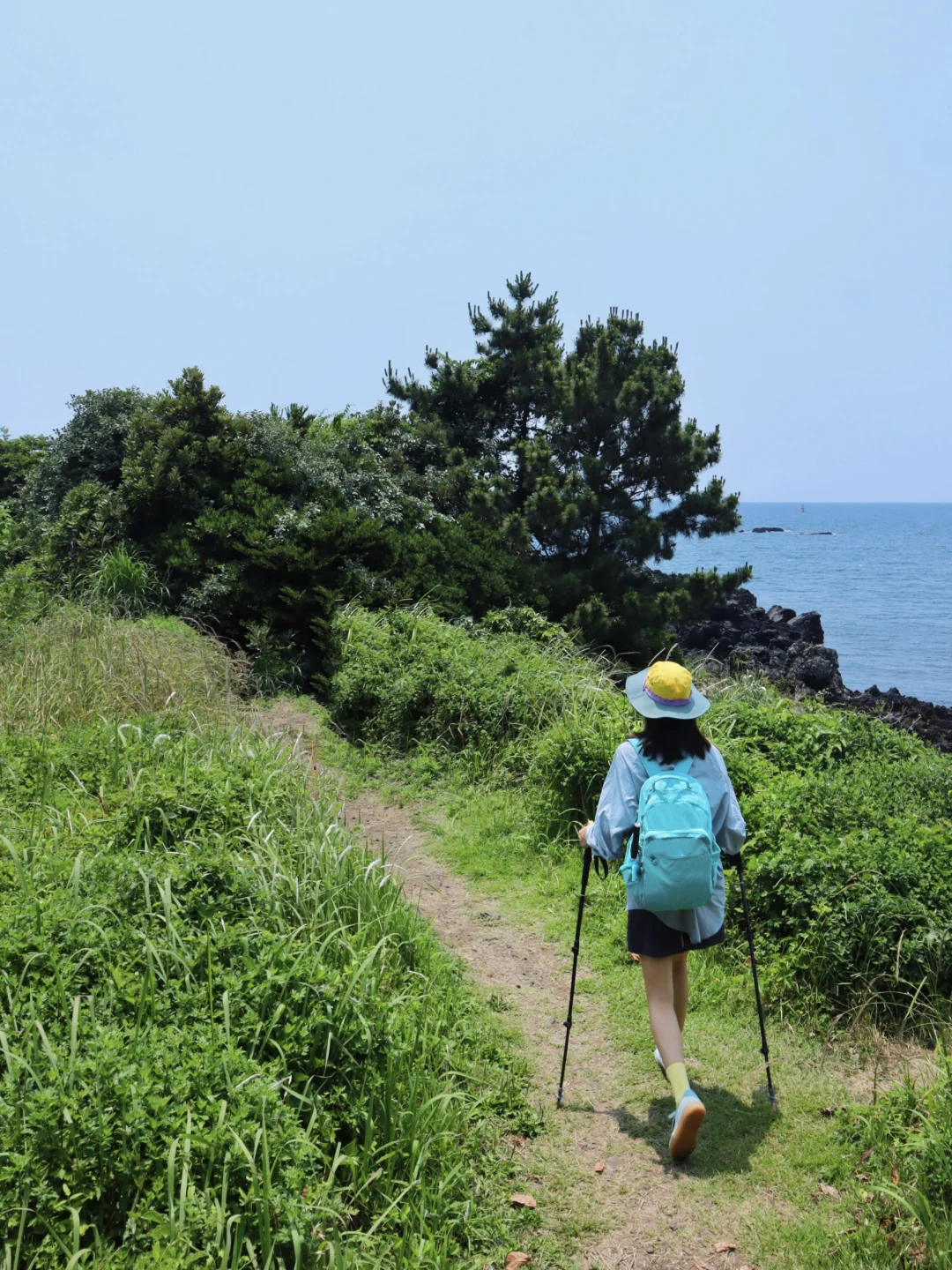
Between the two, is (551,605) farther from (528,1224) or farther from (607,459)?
(528,1224)

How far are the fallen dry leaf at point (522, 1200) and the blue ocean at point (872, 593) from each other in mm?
16368

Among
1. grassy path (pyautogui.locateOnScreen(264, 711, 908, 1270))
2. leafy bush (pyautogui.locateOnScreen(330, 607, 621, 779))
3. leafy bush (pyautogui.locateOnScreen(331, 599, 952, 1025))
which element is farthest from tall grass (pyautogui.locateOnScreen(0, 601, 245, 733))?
grassy path (pyautogui.locateOnScreen(264, 711, 908, 1270))

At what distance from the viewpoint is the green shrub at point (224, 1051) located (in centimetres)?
274

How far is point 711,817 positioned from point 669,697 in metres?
0.50

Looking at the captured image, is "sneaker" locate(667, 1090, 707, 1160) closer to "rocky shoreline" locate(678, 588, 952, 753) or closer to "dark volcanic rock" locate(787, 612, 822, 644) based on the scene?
"rocky shoreline" locate(678, 588, 952, 753)

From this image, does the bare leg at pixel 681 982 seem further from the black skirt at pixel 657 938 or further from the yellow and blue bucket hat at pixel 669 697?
the yellow and blue bucket hat at pixel 669 697

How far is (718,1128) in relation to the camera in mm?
3973

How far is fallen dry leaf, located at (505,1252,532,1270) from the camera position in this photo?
3.22m

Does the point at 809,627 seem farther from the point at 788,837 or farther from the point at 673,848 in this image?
the point at 673,848

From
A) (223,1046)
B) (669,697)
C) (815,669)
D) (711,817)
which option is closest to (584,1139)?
(711,817)

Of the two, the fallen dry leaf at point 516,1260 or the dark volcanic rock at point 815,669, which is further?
the dark volcanic rock at point 815,669

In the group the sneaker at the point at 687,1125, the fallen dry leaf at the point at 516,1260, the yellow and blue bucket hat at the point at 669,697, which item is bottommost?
the fallen dry leaf at the point at 516,1260

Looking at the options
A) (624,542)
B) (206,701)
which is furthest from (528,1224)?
(624,542)

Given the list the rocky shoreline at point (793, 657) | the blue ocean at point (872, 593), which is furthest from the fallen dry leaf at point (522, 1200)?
the blue ocean at point (872, 593)
